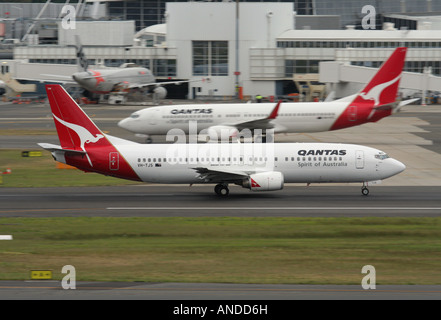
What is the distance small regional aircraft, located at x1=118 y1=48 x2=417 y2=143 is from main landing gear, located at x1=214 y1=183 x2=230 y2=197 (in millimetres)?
21608

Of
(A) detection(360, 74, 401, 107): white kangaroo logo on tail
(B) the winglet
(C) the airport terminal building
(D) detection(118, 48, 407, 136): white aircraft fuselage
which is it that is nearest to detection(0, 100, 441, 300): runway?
(D) detection(118, 48, 407, 136): white aircraft fuselage

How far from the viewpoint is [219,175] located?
42.9 m

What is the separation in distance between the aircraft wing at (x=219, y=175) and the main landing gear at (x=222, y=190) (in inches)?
29.1

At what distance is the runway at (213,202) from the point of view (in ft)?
129

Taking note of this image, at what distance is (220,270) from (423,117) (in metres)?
67.8

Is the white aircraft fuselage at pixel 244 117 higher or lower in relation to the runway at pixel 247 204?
higher

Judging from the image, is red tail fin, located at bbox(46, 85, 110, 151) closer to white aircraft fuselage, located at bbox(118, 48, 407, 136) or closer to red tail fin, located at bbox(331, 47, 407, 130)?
white aircraft fuselage, located at bbox(118, 48, 407, 136)

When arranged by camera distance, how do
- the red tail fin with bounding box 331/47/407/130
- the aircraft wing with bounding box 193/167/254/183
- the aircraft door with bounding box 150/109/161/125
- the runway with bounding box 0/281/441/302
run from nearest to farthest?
1. the runway with bounding box 0/281/441/302
2. the aircraft wing with bounding box 193/167/254/183
3. the red tail fin with bounding box 331/47/407/130
4. the aircraft door with bounding box 150/109/161/125

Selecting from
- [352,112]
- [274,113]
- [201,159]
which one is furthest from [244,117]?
[201,159]

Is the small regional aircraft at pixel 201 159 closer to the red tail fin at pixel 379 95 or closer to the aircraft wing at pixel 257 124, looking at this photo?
the aircraft wing at pixel 257 124

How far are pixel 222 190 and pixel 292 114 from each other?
2489 cm

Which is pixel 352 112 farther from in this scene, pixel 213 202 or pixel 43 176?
pixel 43 176

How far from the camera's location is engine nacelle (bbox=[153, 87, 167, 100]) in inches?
4477

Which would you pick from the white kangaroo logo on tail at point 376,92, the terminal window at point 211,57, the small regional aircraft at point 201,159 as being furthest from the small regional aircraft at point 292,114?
the terminal window at point 211,57
